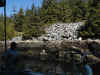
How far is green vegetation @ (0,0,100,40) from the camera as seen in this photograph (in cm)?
754

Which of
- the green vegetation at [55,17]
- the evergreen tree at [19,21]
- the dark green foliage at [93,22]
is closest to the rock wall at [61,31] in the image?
the green vegetation at [55,17]

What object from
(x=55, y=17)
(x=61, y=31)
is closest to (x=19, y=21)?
(x=55, y=17)

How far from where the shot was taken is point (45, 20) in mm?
8703

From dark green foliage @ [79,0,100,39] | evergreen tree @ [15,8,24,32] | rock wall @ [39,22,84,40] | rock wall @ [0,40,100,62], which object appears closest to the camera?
rock wall @ [0,40,100,62]

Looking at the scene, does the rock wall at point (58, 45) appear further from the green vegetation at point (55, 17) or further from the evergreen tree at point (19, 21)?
the evergreen tree at point (19, 21)

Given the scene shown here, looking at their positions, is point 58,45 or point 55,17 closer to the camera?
point 58,45

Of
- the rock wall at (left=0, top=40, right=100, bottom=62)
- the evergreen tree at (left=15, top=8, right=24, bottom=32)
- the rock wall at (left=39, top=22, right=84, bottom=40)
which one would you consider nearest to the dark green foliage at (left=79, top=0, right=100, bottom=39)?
the rock wall at (left=0, top=40, right=100, bottom=62)

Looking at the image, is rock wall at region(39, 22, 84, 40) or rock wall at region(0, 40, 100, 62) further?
rock wall at region(39, 22, 84, 40)

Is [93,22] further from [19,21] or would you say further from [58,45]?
[19,21]

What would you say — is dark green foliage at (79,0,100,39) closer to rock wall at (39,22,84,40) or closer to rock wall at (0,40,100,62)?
rock wall at (0,40,100,62)

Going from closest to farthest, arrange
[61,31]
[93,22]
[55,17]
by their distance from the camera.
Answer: [93,22]
[55,17]
[61,31]

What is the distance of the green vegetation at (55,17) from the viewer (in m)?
7.54

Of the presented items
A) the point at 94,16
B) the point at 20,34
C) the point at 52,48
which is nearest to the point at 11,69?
the point at 52,48

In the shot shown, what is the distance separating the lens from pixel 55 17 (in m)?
8.60
